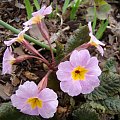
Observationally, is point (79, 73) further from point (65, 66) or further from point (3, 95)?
point (3, 95)

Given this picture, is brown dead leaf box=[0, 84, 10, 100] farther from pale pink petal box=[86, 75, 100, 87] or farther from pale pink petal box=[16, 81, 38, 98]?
pale pink petal box=[86, 75, 100, 87]

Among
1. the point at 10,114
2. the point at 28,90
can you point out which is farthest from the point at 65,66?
the point at 10,114

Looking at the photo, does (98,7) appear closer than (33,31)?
No

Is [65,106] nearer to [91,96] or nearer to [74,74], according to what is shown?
[91,96]

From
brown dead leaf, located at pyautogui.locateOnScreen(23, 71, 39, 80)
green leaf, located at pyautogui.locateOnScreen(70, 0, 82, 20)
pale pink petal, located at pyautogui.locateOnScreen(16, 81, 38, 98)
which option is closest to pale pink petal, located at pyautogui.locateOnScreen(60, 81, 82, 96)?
pale pink petal, located at pyautogui.locateOnScreen(16, 81, 38, 98)

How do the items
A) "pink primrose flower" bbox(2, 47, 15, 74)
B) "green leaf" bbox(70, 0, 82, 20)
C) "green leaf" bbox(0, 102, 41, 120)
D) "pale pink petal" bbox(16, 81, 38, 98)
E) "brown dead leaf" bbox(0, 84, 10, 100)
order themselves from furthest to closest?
"green leaf" bbox(70, 0, 82, 20), "brown dead leaf" bbox(0, 84, 10, 100), "green leaf" bbox(0, 102, 41, 120), "pink primrose flower" bbox(2, 47, 15, 74), "pale pink petal" bbox(16, 81, 38, 98)

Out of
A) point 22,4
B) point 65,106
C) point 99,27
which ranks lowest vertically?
point 65,106

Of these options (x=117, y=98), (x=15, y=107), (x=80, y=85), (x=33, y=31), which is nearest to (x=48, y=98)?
(x=80, y=85)
